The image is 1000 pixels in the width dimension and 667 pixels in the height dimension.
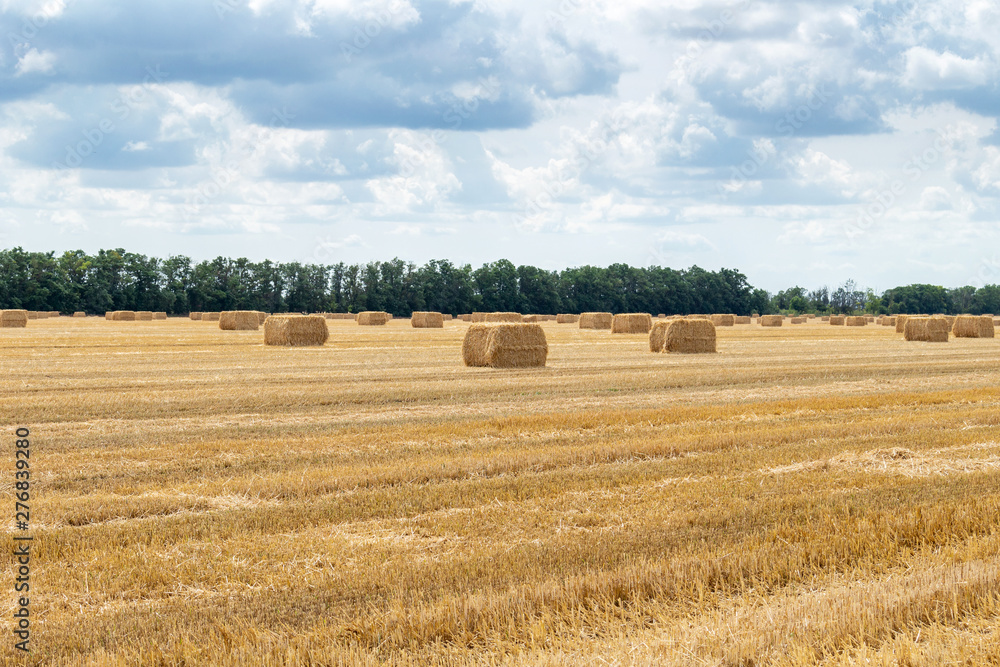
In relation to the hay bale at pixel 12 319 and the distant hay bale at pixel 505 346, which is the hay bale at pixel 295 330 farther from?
the hay bale at pixel 12 319

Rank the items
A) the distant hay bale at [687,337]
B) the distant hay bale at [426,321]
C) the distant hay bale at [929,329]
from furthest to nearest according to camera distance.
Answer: the distant hay bale at [426,321]
the distant hay bale at [929,329]
the distant hay bale at [687,337]

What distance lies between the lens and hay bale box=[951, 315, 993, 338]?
50.4 m

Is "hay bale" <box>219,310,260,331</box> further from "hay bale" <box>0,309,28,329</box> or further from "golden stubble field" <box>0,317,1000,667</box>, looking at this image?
"golden stubble field" <box>0,317,1000,667</box>

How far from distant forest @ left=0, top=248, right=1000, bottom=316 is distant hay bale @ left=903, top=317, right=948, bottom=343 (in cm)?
7966

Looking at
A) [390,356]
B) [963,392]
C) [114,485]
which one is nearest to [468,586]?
[114,485]

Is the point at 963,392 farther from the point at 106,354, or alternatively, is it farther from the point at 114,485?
the point at 106,354

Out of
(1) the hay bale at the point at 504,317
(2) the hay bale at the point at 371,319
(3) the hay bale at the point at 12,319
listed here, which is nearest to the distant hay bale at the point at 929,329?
(1) the hay bale at the point at 504,317

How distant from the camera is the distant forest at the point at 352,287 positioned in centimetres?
10294

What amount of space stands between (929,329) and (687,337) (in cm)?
1702

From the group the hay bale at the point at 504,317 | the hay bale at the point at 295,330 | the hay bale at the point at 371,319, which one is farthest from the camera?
the hay bale at the point at 371,319

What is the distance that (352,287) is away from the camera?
125000 millimetres

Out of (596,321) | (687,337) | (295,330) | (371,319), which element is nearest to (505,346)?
(687,337)

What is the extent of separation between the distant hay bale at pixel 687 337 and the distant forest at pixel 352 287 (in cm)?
8141

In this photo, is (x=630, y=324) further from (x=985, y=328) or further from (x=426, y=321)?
(x=985, y=328)
